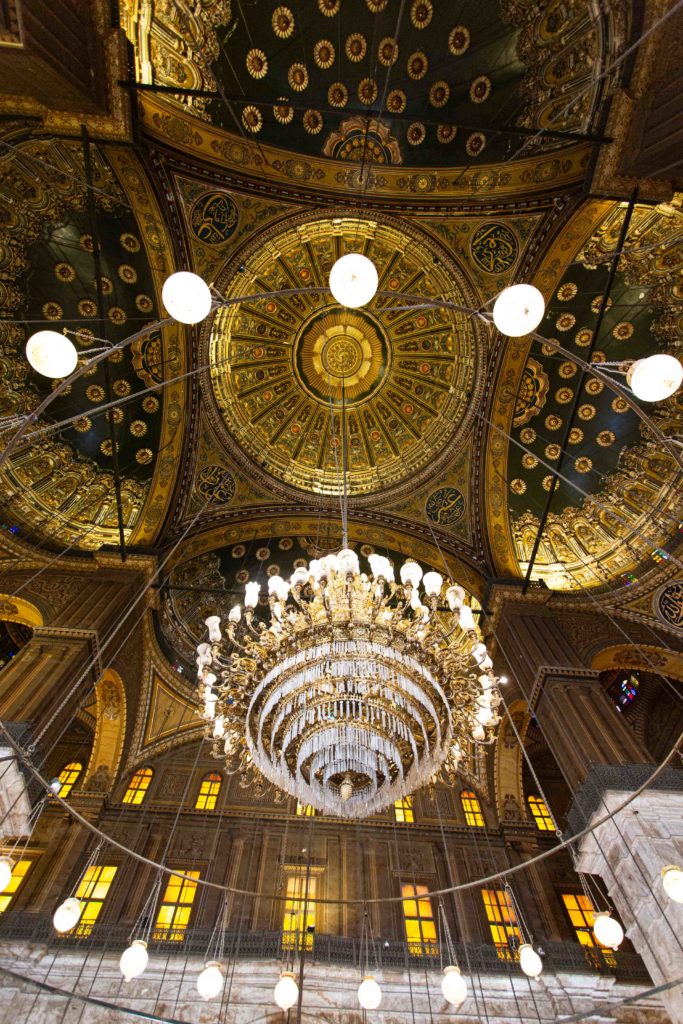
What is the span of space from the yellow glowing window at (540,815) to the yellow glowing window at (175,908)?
20.0 ft

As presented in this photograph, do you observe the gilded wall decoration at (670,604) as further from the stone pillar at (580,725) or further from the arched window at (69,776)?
the arched window at (69,776)

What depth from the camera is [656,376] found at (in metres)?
3.18

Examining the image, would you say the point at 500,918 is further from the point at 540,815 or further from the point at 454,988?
the point at 454,988

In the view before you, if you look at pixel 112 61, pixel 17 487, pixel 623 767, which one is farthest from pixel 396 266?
pixel 623 767

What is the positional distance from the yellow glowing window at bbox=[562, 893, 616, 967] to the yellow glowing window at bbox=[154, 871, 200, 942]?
19.6 feet

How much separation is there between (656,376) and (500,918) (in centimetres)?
911

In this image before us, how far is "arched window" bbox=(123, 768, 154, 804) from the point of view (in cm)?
1001

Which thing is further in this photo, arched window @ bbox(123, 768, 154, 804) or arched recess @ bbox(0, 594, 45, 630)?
arched window @ bbox(123, 768, 154, 804)

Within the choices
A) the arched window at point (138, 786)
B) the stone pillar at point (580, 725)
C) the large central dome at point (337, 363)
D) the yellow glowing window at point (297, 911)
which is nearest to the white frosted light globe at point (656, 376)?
the stone pillar at point (580, 725)

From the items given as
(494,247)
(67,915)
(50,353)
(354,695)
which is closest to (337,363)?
(494,247)

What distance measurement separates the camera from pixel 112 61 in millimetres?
6566

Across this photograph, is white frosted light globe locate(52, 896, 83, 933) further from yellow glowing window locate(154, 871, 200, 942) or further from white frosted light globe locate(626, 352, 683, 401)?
white frosted light globe locate(626, 352, 683, 401)

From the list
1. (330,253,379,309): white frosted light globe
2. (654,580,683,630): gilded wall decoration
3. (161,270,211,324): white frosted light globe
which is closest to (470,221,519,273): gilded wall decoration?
(654,580,683,630): gilded wall decoration

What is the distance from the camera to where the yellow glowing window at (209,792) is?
398 inches
